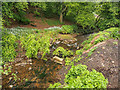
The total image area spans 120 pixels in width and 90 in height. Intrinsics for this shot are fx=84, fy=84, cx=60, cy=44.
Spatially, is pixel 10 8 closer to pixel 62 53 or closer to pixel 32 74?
pixel 62 53

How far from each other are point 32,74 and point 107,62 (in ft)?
15.1

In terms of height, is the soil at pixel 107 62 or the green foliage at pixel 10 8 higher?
the green foliage at pixel 10 8

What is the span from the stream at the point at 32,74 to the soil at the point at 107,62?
2.18 ft

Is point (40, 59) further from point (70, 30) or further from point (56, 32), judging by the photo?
point (70, 30)

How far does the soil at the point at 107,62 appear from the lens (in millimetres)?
4196

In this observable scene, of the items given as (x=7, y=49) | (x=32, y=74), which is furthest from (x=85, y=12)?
(x=32, y=74)

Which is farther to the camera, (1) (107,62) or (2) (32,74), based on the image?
(2) (32,74)

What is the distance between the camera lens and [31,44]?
255 inches

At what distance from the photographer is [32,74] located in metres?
5.32

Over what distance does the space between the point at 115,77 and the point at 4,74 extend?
249 inches

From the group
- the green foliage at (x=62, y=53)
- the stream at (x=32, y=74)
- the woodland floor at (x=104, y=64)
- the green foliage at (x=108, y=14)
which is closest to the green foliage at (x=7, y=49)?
the stream at (x=32, y=74)

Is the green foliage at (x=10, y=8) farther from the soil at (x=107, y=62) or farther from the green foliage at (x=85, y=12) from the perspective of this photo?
the green foliage at (x=85, y=12)

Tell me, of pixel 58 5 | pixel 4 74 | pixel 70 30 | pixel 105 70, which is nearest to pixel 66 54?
pixel 105 70

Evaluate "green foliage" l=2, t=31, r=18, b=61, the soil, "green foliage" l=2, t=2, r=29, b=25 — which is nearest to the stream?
"green foliage" l=2, t=31, r=18, b=61
